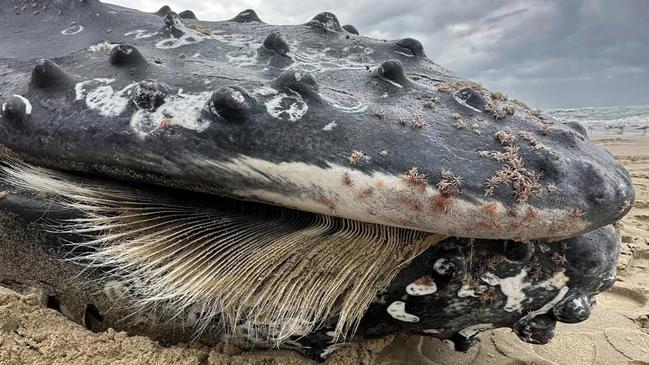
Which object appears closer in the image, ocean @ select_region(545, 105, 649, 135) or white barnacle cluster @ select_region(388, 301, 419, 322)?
white barnacle cluster @ select_region(388, 301, 419, 322)

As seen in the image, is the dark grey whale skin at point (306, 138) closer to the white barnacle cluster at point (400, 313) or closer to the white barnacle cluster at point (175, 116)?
the white barnacle cluster at point (175, 116)

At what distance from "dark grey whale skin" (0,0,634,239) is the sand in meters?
0.58

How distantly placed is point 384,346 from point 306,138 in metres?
1.20

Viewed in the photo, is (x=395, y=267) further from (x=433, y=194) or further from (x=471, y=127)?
(x=471, y=127)

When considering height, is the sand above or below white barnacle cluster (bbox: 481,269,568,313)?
below

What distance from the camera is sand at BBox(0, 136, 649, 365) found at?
1.96 meters

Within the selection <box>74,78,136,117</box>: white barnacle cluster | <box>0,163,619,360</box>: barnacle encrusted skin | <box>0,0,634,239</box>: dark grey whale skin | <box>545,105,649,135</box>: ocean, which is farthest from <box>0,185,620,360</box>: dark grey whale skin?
<box>545,105,649,135</box>: ocean

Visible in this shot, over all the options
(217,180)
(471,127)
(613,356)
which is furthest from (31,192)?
(613,356)

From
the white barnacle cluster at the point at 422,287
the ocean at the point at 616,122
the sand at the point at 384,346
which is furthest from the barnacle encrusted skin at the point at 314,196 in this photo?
the ocean at the point at 616,122

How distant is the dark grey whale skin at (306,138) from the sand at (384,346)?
0.58m

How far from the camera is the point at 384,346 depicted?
2492 millimetres

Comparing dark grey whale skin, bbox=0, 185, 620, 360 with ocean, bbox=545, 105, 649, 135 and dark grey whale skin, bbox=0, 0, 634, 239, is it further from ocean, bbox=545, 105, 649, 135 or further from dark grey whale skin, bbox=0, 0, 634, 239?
ocean, bbox=545, 105, 649, 135

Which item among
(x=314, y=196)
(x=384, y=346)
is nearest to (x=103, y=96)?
(x=314, y=196)

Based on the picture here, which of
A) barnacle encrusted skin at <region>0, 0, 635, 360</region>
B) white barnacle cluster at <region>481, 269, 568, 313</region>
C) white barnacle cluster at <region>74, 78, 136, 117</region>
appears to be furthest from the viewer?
white barnacle cluster at <region>481, 269, 568, 313</region>
